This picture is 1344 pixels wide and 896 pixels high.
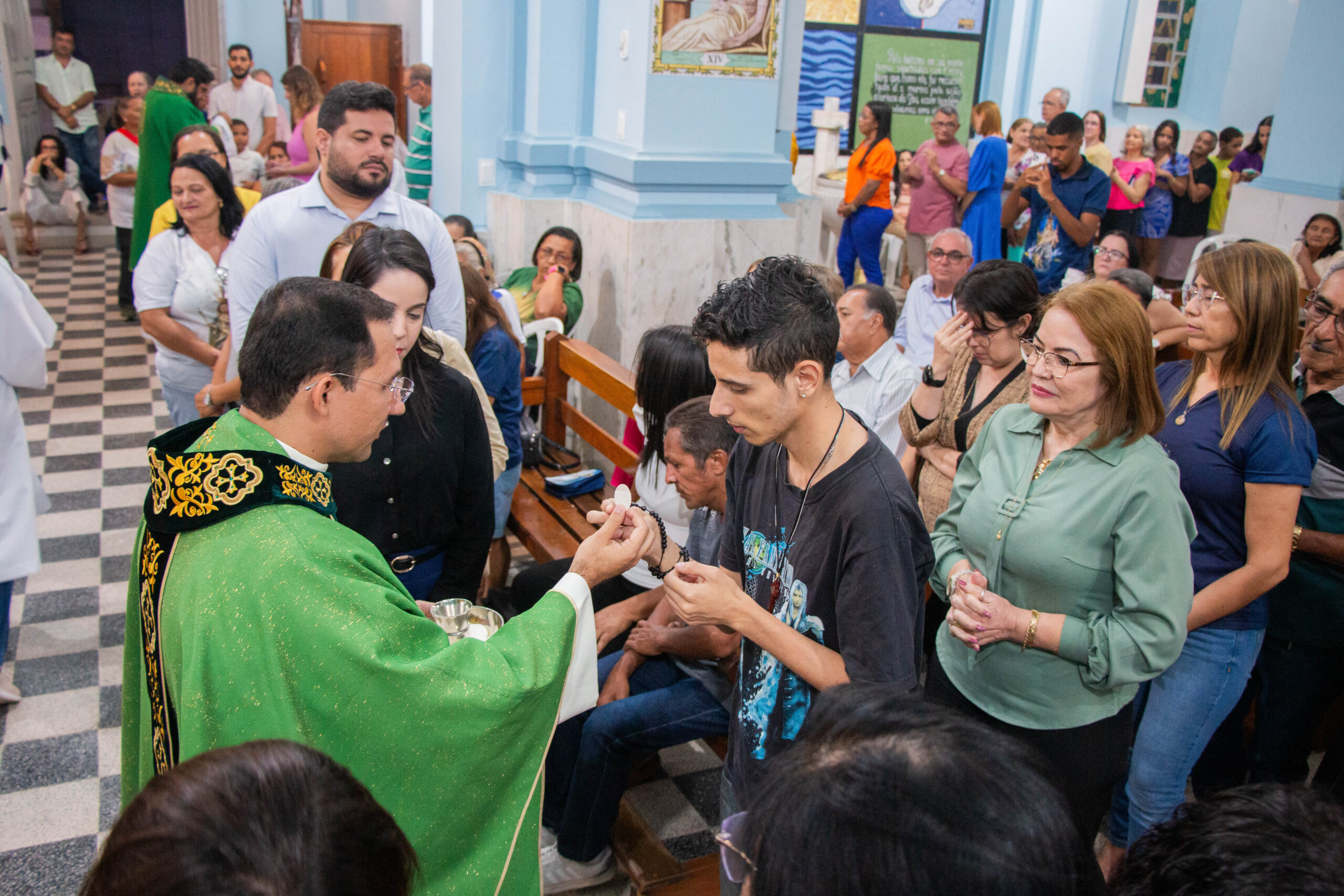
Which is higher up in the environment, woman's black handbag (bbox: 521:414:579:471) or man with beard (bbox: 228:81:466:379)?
man with beard (bbox: 228:81:466:379)

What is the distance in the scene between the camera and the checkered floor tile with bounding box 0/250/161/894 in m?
2.91

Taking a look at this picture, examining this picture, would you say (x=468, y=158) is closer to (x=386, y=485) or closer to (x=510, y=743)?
(x=386, y=485)

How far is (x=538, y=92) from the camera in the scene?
19.7 feet

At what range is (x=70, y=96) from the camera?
11.9 meters

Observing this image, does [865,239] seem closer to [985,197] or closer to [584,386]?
[985,197]

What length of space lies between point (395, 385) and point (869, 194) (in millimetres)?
6400

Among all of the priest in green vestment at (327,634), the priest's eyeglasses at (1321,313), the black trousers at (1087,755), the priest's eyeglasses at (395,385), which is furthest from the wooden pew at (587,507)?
the priest's eyeglasses at (1321,313)

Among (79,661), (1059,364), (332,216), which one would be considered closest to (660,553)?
(1059,364)

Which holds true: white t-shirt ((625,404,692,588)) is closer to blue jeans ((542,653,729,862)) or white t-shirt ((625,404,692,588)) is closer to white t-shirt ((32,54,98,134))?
blue jeans ((542,653,729,862))

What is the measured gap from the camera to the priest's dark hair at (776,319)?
173cm

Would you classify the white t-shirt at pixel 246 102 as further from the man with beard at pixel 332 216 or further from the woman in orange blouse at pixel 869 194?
the man with beard at pixel 332 216

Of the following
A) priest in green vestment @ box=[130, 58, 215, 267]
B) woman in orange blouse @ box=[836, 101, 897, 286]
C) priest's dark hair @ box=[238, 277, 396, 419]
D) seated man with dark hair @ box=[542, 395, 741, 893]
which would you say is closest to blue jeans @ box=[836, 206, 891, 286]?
woman in orange blouse @ box=[836, 101, 897, 286]

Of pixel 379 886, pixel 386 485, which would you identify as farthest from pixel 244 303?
pixel 379 886

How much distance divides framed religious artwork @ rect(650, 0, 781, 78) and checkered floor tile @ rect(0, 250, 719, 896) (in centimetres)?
253
